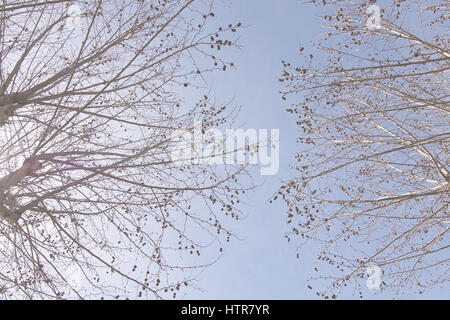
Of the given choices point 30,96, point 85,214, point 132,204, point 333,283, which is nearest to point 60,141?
point 30,96

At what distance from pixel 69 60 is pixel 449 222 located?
513 centimetres

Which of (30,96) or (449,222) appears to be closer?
(30,96)

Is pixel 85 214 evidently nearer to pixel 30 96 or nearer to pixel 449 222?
pixel 30 96

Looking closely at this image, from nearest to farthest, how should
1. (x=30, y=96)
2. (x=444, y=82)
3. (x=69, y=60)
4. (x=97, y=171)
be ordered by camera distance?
(x=97, y=171) → (x=30, y=96) → (x=69, y=60) → (x=444, y=82)

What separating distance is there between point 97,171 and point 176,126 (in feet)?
3.48

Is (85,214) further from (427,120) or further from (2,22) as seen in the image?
(427,120)

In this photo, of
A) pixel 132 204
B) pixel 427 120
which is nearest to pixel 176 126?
pixel 132 204

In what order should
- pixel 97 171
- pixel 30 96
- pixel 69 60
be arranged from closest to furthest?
pixel 97 171
pixel 30 96
pixel 69 60

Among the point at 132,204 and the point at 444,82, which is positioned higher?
the point at 444,82

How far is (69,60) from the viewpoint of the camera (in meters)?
4.26

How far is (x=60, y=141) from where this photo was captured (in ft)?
13.6

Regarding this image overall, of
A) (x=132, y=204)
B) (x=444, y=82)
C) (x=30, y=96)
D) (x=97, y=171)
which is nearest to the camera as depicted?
(x=97, y=171)

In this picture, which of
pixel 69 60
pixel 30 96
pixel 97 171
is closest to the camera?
pixel 97 171
